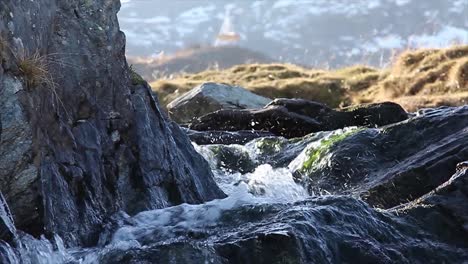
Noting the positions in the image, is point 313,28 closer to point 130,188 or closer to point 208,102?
point 208,102

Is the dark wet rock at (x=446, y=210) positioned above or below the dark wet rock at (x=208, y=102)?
above

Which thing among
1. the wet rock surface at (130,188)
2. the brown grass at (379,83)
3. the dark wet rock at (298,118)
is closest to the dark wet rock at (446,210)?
the wet rock surface at (130,188)

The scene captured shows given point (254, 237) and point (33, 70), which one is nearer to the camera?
point (254, 237)

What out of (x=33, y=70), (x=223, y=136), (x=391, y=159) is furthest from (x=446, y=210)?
(x=223, y=136)

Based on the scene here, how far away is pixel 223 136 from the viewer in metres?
15.8

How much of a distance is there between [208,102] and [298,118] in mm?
6595

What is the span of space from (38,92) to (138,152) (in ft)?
6.64

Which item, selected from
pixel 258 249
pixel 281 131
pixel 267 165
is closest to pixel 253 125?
pixel 281 131

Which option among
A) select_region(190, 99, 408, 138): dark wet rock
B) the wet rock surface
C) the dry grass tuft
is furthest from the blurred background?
the dry grass tuft

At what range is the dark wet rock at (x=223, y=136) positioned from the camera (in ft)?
51.3

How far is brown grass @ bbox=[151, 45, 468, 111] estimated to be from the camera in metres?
24.3

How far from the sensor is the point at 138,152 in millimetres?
8953

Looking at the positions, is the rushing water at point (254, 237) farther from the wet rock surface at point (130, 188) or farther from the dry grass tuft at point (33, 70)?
the dry grass tuft at point (33, 70)

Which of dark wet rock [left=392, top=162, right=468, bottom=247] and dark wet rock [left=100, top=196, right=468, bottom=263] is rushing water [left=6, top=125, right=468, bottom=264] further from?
dark wet rock [left=392, top=162, right=468, bottom=247]
